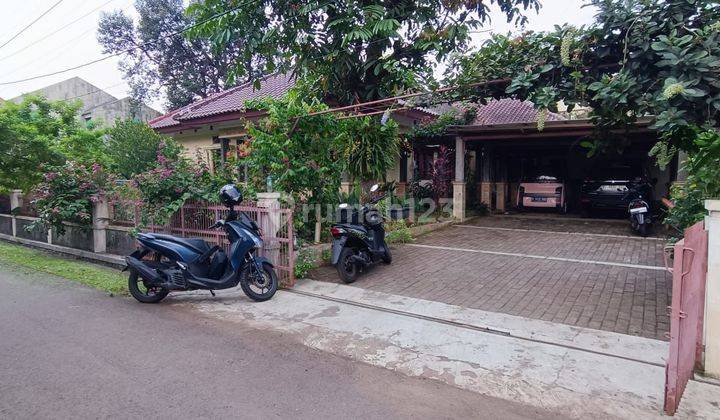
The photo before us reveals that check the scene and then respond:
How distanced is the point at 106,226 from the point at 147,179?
261 cm

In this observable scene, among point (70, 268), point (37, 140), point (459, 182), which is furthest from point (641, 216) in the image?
point (37, 140)

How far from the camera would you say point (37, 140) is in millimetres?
9750

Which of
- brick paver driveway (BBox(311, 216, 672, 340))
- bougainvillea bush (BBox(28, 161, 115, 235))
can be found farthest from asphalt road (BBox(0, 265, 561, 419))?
bougainvillea bush (BBox(28, 161, 115, 235))

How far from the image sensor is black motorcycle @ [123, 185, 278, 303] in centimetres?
540

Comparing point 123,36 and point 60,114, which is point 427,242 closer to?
point 60,114

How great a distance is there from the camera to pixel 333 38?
8312mm

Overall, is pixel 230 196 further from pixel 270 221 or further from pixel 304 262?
pixel 304 262

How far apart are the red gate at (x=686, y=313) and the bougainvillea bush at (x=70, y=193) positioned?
30.1ft

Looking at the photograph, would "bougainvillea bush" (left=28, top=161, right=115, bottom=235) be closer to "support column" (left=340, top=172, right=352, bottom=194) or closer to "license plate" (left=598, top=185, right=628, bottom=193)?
"support column" (left=340, top=172, right=352, bottom=194)

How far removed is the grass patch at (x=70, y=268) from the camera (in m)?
6.46

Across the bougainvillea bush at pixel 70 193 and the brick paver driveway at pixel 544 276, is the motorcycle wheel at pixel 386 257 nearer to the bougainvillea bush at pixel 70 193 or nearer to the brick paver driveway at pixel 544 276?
the brick paver driveway at pixel 544 276

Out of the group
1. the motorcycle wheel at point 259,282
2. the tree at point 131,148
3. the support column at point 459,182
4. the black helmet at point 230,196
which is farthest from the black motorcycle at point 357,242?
the tree at point 131,148

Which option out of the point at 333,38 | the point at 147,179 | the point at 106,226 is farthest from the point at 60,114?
the point at 333,38

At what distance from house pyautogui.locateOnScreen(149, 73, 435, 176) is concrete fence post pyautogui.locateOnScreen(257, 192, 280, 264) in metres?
5.68
